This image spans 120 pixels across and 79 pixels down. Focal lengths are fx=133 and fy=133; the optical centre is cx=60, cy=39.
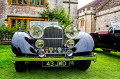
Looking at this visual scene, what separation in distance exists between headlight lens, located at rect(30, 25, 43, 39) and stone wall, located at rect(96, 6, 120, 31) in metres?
14.9

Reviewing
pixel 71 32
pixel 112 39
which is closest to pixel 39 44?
pixel 71 32

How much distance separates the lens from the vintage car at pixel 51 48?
2770 millimetres

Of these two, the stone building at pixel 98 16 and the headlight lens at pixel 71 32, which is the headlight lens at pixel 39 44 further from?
the stone building at pixel 98 16

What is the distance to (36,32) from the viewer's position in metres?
3.03

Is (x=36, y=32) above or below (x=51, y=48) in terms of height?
above

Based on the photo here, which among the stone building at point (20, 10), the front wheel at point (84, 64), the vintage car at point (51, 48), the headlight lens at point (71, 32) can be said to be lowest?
the front wheel at point (84, 64)

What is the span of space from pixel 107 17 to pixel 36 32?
55.9ft

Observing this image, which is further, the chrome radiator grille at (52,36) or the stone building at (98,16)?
the stone building at (98,16)

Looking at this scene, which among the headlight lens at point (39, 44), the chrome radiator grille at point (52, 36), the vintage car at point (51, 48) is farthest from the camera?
the chrome radiator grille at point (52, 36)

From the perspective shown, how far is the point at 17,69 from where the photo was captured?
3.15m

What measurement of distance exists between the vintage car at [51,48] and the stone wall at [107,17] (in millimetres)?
14312

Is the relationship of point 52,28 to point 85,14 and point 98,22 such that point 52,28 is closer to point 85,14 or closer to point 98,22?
point 98,22

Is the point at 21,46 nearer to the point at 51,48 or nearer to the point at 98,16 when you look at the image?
the point at 51,48

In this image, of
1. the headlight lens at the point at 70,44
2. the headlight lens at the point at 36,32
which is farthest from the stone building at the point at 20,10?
the headlight lens at the point at 70,44
